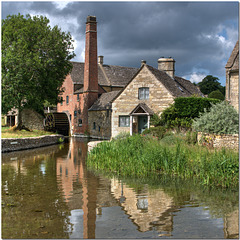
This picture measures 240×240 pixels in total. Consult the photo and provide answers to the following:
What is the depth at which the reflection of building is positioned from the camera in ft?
Answer: 22.0

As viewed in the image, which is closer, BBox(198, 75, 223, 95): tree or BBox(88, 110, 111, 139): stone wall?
BBox(88, 110, 111, 139): stone wall

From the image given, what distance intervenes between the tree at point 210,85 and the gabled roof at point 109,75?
2935 cm

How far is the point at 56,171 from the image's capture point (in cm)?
1393

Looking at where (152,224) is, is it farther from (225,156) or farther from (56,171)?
(56,171)

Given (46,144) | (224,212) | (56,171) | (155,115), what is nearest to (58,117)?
(46,144)

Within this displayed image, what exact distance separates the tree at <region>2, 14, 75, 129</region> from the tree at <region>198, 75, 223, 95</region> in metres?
47.3

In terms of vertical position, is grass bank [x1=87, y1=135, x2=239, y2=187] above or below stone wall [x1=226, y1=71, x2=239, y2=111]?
below

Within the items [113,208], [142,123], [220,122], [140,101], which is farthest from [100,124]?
[113,208]

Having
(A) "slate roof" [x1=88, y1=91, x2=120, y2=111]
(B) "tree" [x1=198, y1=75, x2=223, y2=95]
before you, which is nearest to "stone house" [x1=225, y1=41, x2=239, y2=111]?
(A) "slate roof" [x1=88, y1=91, x2=120, y2=111]

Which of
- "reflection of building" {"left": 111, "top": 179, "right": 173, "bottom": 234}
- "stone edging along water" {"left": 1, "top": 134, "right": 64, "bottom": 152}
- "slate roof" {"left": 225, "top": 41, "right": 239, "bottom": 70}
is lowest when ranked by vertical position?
"reflection of building" {"left": 111, "top": 179, "right": 173, "bottom": 234}

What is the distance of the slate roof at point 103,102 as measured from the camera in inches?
1431

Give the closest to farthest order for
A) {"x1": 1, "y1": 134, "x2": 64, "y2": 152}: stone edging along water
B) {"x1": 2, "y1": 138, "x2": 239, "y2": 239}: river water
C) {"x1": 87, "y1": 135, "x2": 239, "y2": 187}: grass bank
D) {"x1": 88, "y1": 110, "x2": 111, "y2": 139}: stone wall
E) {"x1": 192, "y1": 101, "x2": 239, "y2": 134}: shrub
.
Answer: {"x1": 2, "y1": 138, "x2": 239, "y2": 239}: river water < {"x1": 87, "y1": 135, "x2": 239, "y2": 187}: grass bank < {"x1": 192, "y1": 101, "x2": 239, "y2": 134}: shrub < {"x1": 1, "y1": 134, "x2": 64, "y2": 152}: stone edging along water < {"x1": 88, "y1": 110, "x2": 111, "y2": 139}: stone wall

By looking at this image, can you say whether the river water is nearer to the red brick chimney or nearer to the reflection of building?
the reflection of building

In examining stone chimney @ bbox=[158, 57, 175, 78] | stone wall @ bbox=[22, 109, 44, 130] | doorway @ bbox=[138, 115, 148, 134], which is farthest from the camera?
stone wall @ bbox=[22, 109, 44, 130]
